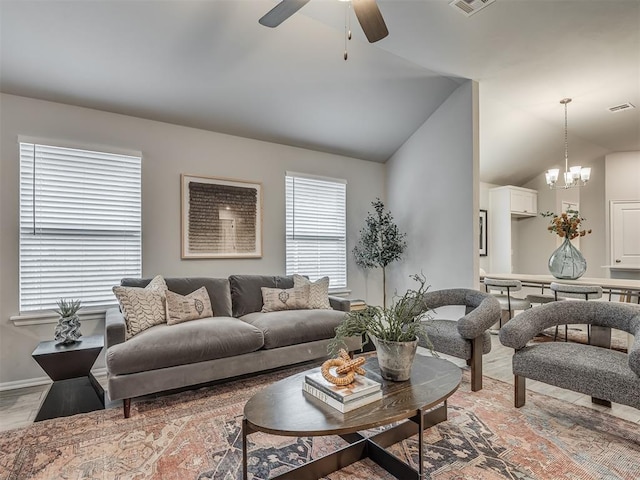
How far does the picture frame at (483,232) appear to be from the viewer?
642cm

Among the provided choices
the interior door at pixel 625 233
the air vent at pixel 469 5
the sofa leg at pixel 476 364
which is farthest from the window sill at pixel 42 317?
the interior door at pixel 625 233

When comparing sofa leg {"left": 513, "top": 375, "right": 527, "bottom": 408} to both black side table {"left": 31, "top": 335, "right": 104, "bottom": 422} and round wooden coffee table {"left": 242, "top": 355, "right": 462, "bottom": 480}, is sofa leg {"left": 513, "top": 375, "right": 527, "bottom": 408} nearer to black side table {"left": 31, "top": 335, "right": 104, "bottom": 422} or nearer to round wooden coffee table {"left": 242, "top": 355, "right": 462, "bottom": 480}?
round wooden coffee table {"left": 242, "top": 355, "right": 462, "bottom": 480}

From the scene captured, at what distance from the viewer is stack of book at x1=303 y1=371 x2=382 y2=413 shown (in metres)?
1.72

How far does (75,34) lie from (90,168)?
1195 millimetres

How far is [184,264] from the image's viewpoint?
3.92 meters

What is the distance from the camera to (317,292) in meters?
3.97

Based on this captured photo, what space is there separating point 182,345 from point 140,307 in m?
0.62

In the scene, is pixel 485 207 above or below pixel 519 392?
above

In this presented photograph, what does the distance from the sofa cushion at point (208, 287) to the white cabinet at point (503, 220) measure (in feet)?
16.4

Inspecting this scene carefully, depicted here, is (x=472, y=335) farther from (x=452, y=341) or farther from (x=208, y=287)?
(x=208, y=287)

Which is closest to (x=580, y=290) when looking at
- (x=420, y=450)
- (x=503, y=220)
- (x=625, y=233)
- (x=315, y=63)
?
(x=503, y=220)

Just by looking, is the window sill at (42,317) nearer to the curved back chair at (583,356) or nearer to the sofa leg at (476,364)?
the sofa leg at (476,364)

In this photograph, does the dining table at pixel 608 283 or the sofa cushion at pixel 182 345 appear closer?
the sofa cushion at pixel 182 345

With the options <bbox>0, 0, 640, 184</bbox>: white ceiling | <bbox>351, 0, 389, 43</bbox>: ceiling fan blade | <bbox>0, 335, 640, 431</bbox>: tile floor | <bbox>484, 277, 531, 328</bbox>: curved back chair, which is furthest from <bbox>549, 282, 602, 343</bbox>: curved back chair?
<bbox>351, 0, 389, 43</bbox>: ceiling fan blade
